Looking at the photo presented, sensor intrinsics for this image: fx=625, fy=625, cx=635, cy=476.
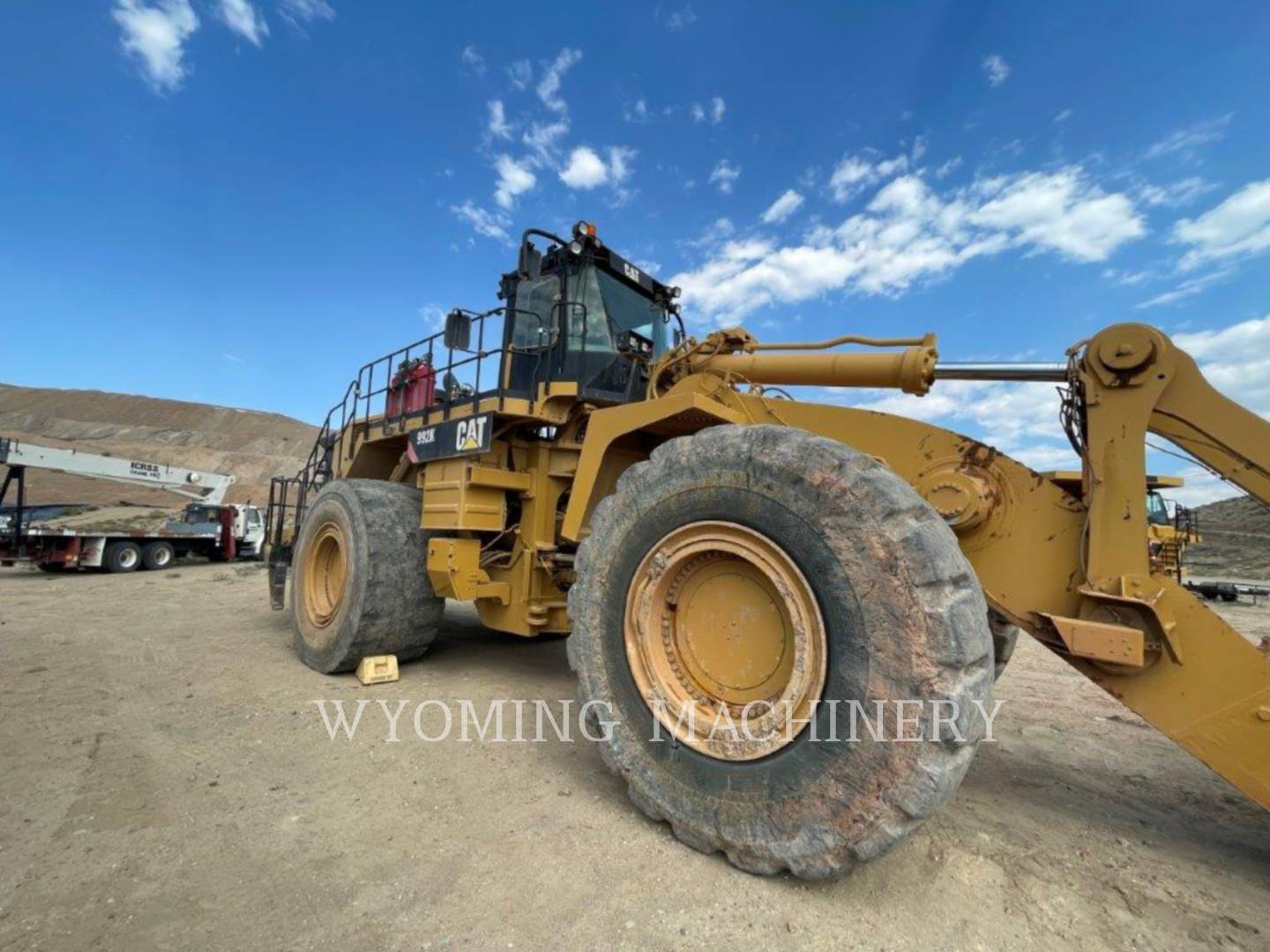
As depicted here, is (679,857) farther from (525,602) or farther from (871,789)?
(525,602)

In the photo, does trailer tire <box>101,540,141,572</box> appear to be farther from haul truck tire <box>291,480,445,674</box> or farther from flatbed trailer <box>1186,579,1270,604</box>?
flatbed trailer <box>1186,579,1270,604</box>

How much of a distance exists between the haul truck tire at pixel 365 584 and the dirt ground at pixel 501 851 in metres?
0.80

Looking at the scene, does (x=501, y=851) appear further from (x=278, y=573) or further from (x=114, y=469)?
(x=114, y=469)

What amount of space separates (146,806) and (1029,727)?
17.8ft

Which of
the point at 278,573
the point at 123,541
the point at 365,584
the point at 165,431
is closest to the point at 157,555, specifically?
the point at 123,541

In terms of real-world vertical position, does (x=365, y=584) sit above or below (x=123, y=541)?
above

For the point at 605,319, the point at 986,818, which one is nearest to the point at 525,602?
the point at 605,319

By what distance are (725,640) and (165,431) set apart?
75.3m

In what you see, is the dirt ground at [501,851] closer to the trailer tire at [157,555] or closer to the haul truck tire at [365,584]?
the haul truck tire at [365,584]

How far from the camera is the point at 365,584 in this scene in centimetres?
521

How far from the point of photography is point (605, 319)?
5.43 m

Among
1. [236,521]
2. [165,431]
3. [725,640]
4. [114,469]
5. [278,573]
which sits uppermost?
[165,431]

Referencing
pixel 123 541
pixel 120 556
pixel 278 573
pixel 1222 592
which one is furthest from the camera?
pixel 123 541

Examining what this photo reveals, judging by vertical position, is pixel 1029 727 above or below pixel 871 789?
below
